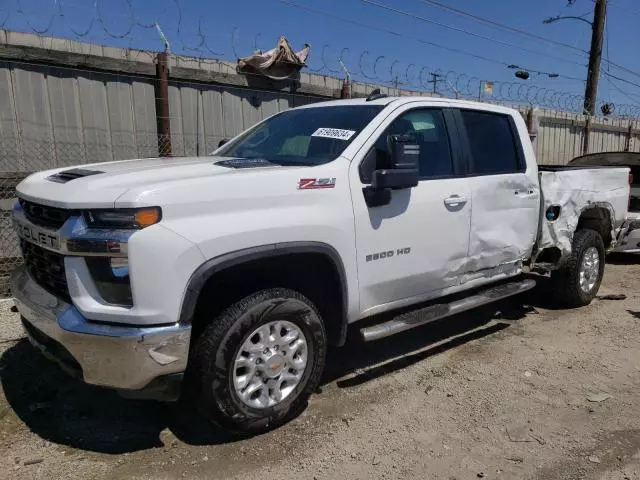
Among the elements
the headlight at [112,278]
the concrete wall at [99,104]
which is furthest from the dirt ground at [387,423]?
the concrete wall at [99,104]

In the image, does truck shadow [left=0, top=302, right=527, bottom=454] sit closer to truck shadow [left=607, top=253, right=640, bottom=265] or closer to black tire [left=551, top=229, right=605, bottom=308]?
black tire [left=551, top=229, right=605, bottom=308]

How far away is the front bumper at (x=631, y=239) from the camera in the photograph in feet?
22.9

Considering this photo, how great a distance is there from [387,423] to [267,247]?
1413 millimetres

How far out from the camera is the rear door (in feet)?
14.5

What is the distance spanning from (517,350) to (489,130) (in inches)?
77.0

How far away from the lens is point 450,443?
3.22 m

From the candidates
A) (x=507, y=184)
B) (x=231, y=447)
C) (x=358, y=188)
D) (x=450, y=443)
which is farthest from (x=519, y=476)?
(x=507, y=184)

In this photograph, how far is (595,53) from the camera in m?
17.9

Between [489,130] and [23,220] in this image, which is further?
[489,130]

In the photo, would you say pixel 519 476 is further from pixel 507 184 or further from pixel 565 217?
pixel 565 217

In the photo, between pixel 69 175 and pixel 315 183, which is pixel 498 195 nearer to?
pixel 315 183

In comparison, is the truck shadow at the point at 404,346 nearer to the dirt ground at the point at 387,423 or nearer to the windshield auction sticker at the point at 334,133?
the dirt ground at the point at 387,423

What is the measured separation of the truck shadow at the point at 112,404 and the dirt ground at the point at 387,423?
0.01 metres

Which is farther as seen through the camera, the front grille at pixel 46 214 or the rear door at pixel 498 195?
the rear door at pixel 498 195
